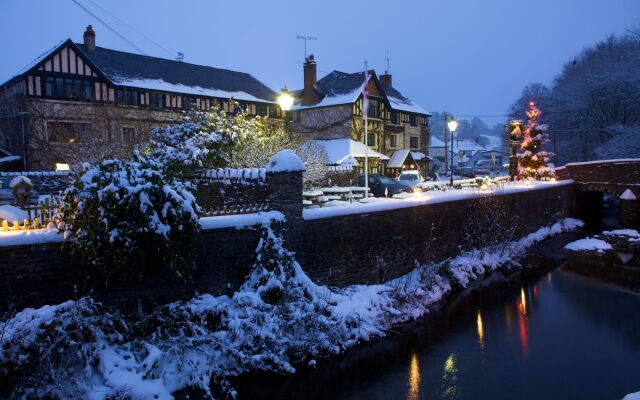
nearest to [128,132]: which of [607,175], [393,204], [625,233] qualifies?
[393,204]

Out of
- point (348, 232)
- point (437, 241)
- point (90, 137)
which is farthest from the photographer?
point (90, 137)

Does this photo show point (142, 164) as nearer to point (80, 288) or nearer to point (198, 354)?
point (80, 288)

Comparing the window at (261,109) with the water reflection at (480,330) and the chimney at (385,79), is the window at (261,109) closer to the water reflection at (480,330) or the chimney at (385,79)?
the chimney at (385,79)

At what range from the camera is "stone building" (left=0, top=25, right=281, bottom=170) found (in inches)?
888

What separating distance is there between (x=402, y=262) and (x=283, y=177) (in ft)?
19.0

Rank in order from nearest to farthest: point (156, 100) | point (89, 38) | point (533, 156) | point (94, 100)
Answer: point (94, 100) → point (533, 156) → point (89, 38) → point (156, 100)

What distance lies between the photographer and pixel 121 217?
8242 mm

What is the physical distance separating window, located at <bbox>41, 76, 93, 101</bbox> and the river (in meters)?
25.9

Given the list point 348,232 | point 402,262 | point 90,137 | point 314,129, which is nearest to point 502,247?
point 402,262

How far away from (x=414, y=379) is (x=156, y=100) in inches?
1208

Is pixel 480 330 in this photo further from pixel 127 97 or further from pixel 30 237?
pixel 127 97

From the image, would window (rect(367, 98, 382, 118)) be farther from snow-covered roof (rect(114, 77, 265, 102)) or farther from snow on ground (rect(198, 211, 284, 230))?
snow on ground (rect(198, 211, 284, 230))

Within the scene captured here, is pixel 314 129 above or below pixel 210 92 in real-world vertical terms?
below

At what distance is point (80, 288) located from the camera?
336 inches
